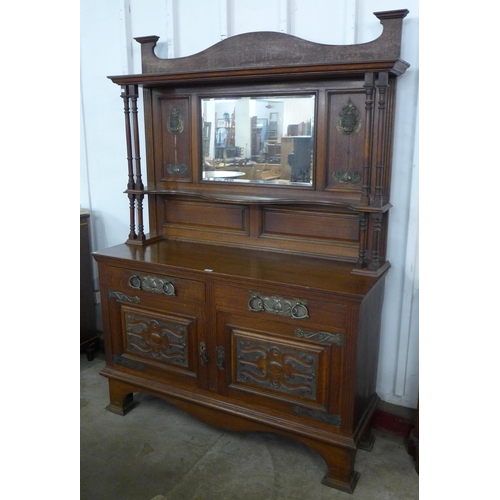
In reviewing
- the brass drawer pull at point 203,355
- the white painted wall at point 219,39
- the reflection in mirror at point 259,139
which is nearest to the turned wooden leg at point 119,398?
the brass drawer pull at point 203,355

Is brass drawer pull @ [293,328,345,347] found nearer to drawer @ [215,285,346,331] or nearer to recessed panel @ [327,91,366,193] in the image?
drawer @ [215,285,346,331]

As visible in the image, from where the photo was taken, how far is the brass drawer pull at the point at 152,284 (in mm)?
2436

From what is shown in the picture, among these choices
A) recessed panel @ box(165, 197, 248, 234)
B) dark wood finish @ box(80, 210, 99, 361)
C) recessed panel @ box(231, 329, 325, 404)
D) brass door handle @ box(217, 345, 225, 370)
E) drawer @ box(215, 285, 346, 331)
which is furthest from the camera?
dark wood finish @ box(80, 210, 99, 361)

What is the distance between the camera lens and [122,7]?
2.88m

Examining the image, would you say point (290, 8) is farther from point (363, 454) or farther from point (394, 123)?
point (363, 454)

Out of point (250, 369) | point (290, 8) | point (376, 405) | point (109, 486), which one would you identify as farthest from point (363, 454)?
point (290, 8)

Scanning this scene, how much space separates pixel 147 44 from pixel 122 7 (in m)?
0.37

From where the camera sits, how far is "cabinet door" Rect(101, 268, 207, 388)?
244 centimetres

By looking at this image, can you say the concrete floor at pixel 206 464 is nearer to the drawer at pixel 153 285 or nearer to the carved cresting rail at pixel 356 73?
the drawer at pixel 153 285

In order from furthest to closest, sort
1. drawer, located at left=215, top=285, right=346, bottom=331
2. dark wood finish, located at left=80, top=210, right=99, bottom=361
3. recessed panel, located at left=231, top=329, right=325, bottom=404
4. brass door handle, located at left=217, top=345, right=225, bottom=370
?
dark wood finish, located at left=80, top=210, right=99, bottom=361
brass door handle, located at left=217, top=345, right=225, bottom=370
recessed panel, located at left=231, top=329, right=325, bottom=404
drawer, located at left=215, top=285, right=346, bottom=331

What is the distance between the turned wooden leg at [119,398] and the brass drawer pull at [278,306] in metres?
1.06

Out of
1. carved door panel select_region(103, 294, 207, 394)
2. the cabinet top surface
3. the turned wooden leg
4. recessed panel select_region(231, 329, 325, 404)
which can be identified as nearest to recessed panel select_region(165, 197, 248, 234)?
the cabinet top surface

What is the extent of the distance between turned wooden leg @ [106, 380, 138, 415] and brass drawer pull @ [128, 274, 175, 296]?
2.11 ft

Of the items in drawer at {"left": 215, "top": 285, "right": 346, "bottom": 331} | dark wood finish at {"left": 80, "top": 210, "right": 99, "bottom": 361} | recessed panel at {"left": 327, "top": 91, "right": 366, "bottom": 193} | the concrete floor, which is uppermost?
recessed panel at {"left": 327, "top": 91, "right": 366, "bottom": 193}
